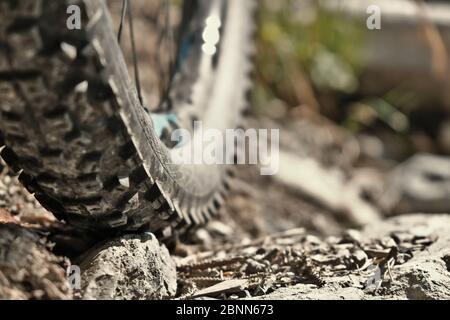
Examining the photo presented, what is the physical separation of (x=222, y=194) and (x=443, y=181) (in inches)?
63.3

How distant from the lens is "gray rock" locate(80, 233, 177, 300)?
129 centimetres

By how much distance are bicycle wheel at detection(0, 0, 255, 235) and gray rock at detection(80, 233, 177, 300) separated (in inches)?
1.9

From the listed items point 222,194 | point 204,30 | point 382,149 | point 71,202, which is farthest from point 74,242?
point 382,149

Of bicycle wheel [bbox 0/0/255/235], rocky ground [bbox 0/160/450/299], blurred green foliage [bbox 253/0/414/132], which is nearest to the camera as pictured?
bicycle wheel [bbox 0/0/255/235]

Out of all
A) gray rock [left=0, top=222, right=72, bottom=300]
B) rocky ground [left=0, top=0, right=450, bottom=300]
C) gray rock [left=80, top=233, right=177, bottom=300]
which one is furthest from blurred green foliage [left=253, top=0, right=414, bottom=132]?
gray rock [left=0, top=222, right=72, bottom=300]

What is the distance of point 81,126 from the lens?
121 cm

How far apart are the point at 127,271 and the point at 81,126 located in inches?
11.0

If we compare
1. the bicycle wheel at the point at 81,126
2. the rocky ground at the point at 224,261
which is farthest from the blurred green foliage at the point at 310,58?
the bicycle wheel at the point at 81,126

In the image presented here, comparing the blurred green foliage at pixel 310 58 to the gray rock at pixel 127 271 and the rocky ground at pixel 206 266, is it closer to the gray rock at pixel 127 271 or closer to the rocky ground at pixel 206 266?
the rocky ground at pixel 206 266

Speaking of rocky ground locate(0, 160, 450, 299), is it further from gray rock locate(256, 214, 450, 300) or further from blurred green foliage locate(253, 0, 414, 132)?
blurred green foliage locate(253, 0, 414, 132)

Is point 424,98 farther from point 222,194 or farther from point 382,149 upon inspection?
point 222,194

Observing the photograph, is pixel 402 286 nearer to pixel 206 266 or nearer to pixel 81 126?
pixel 206 266

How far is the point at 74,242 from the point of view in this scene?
1.45 m

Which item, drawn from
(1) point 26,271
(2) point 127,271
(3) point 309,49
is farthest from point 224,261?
(3) point 309,49
